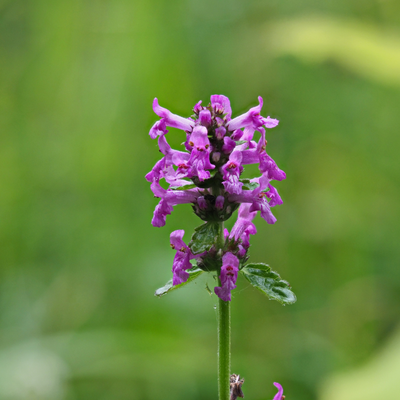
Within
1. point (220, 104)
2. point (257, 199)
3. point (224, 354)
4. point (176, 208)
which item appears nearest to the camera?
point (224, 354)

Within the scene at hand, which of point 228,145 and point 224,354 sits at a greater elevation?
point 228,145

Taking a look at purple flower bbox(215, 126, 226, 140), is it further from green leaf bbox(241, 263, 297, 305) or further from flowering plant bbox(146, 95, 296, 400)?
green leaf bbox(241, 263, 297, 305)

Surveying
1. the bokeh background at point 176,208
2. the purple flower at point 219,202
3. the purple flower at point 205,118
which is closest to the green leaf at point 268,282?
the purple flower at point 219,202

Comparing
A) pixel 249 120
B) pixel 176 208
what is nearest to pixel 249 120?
pixel 249 120

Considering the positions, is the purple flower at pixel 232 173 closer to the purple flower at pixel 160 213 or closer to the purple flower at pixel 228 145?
the purple flower at pixel 228 145

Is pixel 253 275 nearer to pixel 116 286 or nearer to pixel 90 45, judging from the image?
pixel 116 286

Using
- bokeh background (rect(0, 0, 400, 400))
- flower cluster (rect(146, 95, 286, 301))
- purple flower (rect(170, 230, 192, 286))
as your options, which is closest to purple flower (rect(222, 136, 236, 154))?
flower cluster (rect(146, 95, 286, 301))

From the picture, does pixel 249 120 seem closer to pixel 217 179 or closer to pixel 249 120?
pixel 249 120

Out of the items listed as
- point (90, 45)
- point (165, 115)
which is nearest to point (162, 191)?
point (165, 115)
